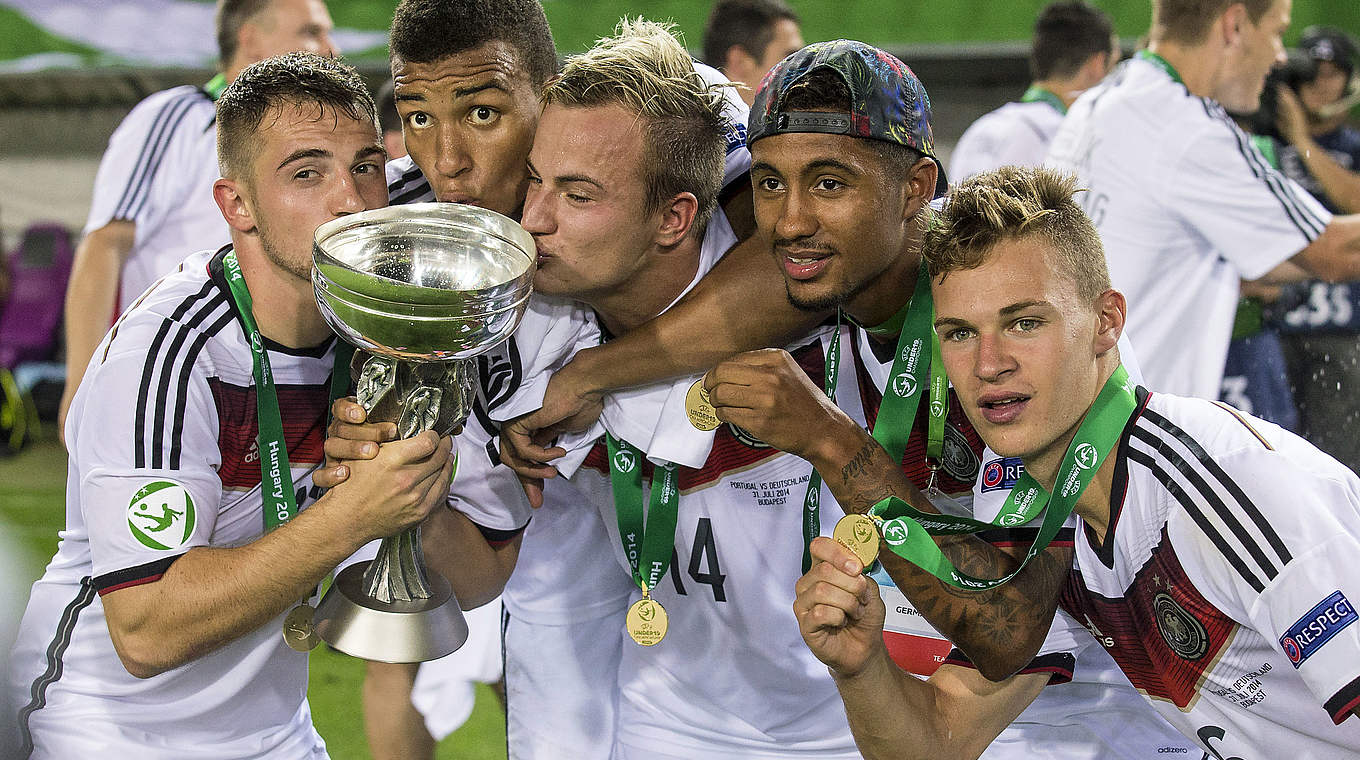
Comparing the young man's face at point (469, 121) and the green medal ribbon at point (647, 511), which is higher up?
the young man's face at point (469, 121)

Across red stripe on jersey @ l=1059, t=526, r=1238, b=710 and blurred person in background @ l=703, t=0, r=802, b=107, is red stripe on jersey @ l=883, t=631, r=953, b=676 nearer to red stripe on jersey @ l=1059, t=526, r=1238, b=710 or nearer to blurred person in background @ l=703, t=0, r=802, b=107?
red stripe on jersey @ l=1059, t=526, r=1238, b=710

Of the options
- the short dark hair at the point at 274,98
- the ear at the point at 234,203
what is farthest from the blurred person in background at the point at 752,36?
the ear at the point at 234,203

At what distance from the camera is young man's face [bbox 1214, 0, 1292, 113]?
13.3 feet

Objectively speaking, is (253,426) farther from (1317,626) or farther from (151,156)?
(151,156)

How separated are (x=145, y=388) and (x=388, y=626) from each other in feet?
2.04

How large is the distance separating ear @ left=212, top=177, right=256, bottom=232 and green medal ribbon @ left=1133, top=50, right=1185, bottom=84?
2985 mm

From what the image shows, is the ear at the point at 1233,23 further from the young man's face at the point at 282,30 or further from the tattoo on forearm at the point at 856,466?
the young man's face at the point at 282,30

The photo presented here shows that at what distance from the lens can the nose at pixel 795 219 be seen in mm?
2266

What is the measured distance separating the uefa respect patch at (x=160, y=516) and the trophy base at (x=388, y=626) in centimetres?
30

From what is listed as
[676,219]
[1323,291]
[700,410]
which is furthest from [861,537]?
[1323,291]

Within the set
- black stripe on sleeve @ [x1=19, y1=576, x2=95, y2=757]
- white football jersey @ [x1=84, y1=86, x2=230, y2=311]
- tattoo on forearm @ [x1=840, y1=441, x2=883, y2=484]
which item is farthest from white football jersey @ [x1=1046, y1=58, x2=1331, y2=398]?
black stripe on sleeve @ [x1=19, y1=576, x2=95, y2=757]

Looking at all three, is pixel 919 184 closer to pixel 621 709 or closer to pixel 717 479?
pixel 717 479

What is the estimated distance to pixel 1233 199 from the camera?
393 centimetres

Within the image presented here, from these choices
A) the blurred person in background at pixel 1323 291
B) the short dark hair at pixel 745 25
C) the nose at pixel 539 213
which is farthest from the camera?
the short dark hair at pixel 745 25
